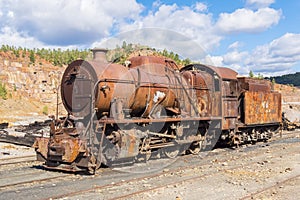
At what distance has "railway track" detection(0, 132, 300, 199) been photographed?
28.0 ft

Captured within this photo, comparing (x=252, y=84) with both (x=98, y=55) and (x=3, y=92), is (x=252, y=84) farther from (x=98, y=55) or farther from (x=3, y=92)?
(x=3, y=92)

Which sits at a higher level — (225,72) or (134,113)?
(225,72)

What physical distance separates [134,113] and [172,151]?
2.82 m

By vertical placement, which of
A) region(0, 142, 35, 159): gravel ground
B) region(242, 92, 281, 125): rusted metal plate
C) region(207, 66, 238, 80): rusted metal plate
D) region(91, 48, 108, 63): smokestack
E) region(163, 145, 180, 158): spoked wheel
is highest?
region(91, 48, 108, 63): smokestack

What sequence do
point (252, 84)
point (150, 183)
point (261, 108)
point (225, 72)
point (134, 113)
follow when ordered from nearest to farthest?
1. point (150, 183)
2. point (134, 113)
3. point (225, 72)
4. point (252, 84)
5. point (261, 108)

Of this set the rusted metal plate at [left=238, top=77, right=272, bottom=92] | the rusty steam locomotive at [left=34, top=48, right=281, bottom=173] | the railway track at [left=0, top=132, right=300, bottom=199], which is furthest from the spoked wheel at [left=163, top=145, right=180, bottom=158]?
the rusted metal plate at [left=238, top=77, right=272, bottom=92]

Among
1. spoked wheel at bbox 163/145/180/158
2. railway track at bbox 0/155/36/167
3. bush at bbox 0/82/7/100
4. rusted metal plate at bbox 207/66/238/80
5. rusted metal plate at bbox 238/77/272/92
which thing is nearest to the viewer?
railway track at bbox 0/155/36/167

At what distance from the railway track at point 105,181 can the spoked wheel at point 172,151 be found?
28.1 inches

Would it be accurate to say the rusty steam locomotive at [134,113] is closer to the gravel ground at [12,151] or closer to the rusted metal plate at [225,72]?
the rusted metal plate at [225,72]

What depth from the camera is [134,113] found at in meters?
12.4

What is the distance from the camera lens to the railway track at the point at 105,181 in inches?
336

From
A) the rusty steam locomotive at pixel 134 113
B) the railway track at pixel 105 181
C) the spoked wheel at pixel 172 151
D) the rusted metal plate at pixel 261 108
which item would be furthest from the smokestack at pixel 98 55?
the rusted metal plate at pixel 261 108

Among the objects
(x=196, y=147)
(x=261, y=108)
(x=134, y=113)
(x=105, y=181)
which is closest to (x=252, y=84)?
(x=261, y=108)

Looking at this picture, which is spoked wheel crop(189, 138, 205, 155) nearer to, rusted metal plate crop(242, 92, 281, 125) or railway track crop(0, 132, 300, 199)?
railway track crop(0, 132, 300, 199)
